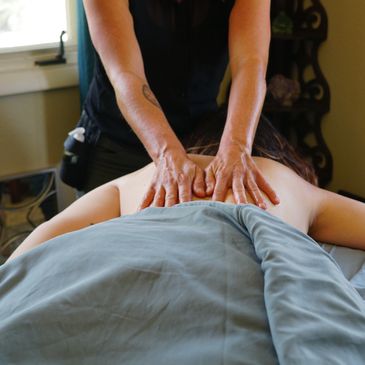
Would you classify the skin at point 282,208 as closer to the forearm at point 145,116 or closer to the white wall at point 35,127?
the forearm at point 145,116

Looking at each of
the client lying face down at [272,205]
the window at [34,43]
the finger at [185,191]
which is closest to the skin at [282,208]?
the client lying face down at [272,205]

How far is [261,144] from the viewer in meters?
1.59

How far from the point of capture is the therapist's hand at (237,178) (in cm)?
130

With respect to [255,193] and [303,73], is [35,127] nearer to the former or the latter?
[303,73]

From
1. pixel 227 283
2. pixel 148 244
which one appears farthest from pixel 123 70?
pixel 227 283

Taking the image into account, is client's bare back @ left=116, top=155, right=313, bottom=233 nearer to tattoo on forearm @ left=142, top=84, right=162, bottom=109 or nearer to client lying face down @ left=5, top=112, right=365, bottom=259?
client lying face down @ left=5, top=112, right=365, bottom=259

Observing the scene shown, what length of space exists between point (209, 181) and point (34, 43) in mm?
1348

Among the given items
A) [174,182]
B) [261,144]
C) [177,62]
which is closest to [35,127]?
[177,62]

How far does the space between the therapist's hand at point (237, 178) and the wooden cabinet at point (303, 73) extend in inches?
50.7

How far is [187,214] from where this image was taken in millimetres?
1135

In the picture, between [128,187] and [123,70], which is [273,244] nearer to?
[128,187]

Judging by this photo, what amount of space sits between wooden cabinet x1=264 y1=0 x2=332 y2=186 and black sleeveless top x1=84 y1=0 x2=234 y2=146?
870 mm

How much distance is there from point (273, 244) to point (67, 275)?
326 millimetres

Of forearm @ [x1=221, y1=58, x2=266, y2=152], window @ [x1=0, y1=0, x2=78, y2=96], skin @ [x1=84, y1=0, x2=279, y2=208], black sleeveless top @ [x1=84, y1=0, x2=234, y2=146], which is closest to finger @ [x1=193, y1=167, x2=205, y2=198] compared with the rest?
skin @ [x1=84, y1=0, x2=279, y2=208]
